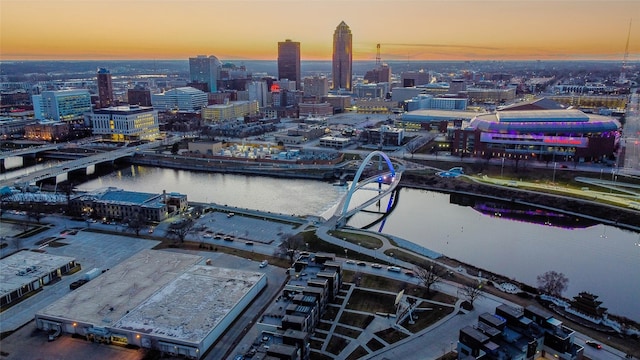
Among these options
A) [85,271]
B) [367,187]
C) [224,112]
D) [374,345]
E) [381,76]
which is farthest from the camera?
[381,76]

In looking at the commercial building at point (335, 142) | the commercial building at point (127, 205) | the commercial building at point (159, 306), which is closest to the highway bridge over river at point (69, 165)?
the commercial building at point (127, 205)

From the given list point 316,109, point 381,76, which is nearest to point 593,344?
point 316,109

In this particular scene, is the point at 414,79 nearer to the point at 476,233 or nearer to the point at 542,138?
the point at 542,138

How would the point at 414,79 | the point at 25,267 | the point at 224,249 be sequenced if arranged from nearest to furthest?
1. the point at 25,267
2. the point at 224,249
3. the point at 414,79

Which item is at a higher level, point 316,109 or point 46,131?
point 316,109

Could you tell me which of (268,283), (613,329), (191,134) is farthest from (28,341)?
(191,134)

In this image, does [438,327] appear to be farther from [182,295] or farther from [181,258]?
[181,258]

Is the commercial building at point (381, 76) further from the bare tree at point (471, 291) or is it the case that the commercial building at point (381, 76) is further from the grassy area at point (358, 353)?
the grassy area at point (358, 353)
